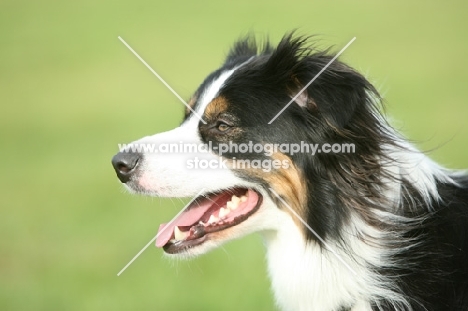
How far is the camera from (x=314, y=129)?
4.48 m

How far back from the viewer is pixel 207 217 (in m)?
4.70

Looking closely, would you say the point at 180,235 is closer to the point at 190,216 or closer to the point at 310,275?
the point at 190,216

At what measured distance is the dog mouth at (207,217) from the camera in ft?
15.1

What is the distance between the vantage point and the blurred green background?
291 inches

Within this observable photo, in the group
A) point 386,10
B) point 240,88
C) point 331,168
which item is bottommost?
point 386,10

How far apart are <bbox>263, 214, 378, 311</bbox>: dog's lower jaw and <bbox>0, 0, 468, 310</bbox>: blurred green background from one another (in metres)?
0.73

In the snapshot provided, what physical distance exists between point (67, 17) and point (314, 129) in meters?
21.9

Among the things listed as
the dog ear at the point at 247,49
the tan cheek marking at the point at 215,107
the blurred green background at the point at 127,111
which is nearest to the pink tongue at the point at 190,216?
the blurred green background at the point at 127,111

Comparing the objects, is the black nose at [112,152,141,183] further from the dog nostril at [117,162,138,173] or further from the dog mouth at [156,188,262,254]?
the dog mouth at [156,188,262,254]

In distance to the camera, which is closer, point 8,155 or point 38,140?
point 8,155

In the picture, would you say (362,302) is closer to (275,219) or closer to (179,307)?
(275,219)

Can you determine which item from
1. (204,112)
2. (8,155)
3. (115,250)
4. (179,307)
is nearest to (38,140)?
(8,155)

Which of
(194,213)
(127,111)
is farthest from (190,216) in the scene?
(127,111)

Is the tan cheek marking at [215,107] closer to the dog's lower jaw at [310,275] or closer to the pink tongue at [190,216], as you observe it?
the pink tongue at [190,216]
